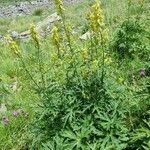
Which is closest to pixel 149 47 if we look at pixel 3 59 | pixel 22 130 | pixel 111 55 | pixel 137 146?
pixel 111 55

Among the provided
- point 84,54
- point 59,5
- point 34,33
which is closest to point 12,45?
point 34,33

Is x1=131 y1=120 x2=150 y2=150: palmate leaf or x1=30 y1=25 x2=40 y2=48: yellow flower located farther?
x1=30 y1=25 x2=40 y2=48: yellow flower

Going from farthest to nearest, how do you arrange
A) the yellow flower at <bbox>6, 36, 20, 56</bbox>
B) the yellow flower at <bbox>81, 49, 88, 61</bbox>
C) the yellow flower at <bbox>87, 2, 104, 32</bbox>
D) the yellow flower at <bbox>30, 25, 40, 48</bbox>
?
1. the yellow flower at <bbox>81, 49, 88, 61</bbox>
2. the yellow flower at <bbox>6, 36, 20, 56</bbox>
3. the yellow flower at <bbox>30, 25, 40, 48</bbox>
4. the yellow flower at <bbox>87, 2, 104, 32</bbox>

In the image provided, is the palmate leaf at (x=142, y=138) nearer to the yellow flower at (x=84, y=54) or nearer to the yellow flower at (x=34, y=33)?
the yellow flower at (x=84, y=54)

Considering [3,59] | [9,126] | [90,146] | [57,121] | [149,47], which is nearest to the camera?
[90,146]

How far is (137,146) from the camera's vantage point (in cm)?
483

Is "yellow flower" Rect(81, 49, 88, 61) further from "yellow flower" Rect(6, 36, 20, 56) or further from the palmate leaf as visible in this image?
the palmate leaf

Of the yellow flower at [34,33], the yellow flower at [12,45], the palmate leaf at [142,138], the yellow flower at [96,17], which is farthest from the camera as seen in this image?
the yellow flower at [12,45]

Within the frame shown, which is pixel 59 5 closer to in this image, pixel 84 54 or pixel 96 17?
pixel 96 17

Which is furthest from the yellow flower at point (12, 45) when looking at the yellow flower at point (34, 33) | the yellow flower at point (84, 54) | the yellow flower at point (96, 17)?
the yellow flower at point (96, 17)

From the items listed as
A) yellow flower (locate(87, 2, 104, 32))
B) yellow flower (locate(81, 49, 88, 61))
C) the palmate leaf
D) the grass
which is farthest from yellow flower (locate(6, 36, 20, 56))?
the palmate leaf

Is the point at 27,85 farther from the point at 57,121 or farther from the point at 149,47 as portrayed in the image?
the point at 57,121

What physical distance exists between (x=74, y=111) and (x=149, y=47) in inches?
129

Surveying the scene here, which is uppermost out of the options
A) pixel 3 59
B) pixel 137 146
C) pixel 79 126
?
pixel 79 126
